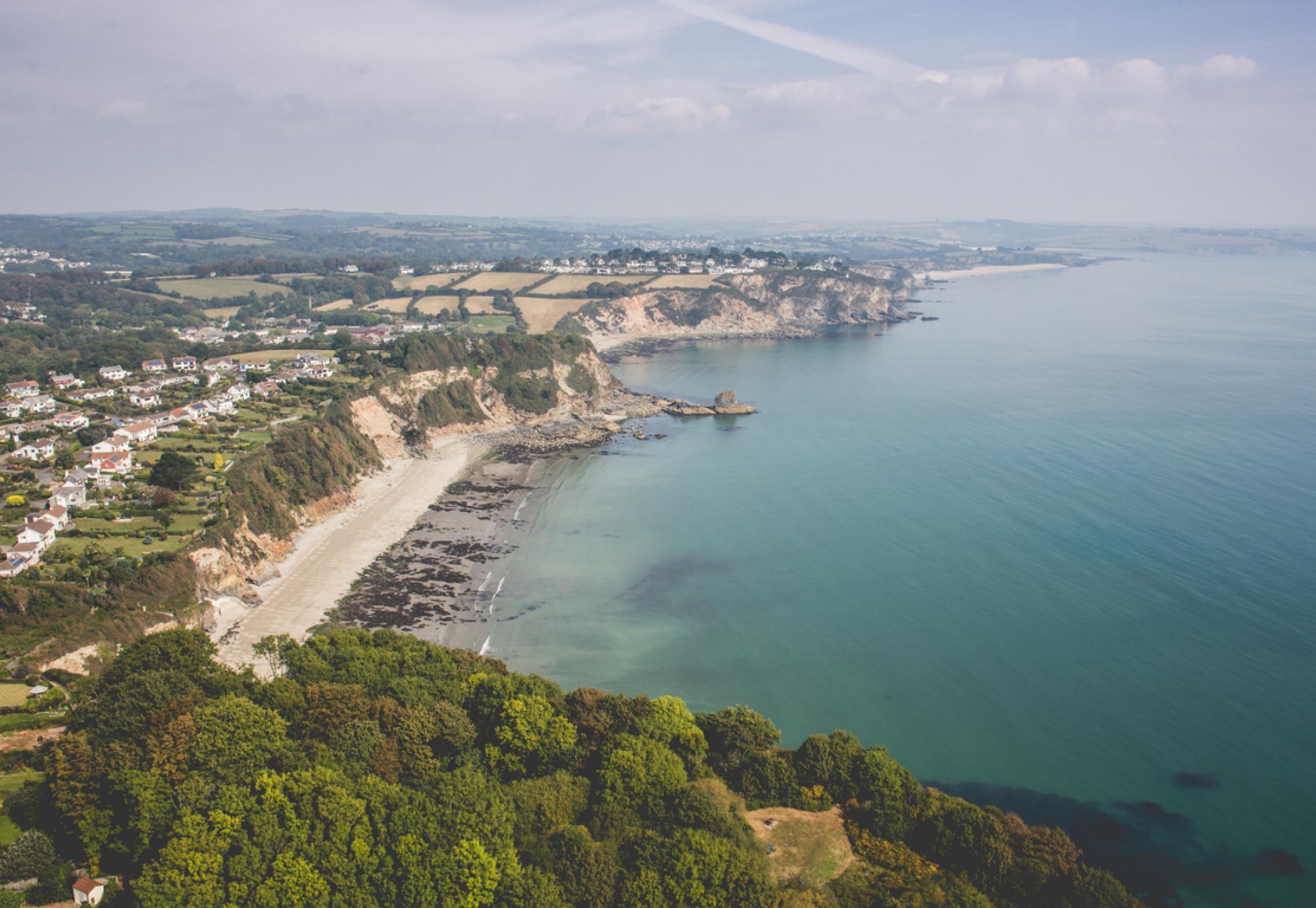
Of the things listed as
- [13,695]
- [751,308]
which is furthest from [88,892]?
[751,308]

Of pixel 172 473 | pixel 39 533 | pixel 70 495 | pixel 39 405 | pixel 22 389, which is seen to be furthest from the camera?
pixel 22 389

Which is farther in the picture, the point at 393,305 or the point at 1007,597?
the point at 393,305

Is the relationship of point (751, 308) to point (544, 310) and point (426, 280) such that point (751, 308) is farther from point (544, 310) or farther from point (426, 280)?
point (426, 280)

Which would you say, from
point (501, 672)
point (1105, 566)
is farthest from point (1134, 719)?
point (501, 672)

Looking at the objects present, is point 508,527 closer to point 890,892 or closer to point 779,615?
point 779,615

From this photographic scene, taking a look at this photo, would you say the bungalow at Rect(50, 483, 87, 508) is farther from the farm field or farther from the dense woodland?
the farm field

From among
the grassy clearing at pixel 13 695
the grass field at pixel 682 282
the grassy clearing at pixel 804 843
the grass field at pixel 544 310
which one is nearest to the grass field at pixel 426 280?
the grass field at pixel 544 310
